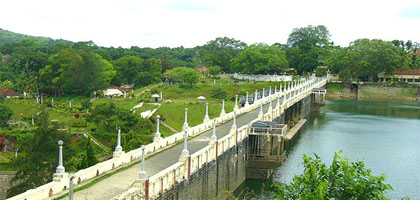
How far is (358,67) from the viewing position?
149000mm

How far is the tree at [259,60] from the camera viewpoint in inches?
5551

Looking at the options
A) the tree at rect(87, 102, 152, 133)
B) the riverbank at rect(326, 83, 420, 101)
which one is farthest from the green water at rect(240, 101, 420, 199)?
the riverbank at rect(326, 83, 420, 101)

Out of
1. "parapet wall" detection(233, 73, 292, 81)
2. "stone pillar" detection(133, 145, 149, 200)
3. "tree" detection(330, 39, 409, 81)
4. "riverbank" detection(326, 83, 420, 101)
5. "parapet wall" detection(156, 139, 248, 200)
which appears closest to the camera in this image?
"stone pillar" detection(133, 145, 149, 200)

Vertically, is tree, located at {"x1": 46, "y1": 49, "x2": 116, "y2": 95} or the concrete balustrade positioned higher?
tree, located at {"x1": 46, "y1": 49, "x2": 116, "y2": 95}

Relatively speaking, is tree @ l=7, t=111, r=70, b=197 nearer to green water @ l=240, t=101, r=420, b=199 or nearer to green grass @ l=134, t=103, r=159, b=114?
green water @ l=240, t=101, r=420, b=199

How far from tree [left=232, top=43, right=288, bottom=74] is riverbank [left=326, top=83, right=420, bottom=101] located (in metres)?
18.3

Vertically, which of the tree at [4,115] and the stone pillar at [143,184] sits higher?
the stone pillar at [143,184]

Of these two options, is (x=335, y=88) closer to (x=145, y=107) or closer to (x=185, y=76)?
(x=185, y=76)

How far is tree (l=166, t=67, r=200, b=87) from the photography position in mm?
118375

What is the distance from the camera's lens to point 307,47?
164 m

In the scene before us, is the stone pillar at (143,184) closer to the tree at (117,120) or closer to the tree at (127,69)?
the tree at (117,120)

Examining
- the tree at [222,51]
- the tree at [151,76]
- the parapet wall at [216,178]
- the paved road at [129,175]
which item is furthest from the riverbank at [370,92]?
the paved road at [129,175]

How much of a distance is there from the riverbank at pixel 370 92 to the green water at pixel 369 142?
23.6 meters

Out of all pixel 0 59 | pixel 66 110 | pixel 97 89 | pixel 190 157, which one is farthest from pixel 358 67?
pixel 190 157
